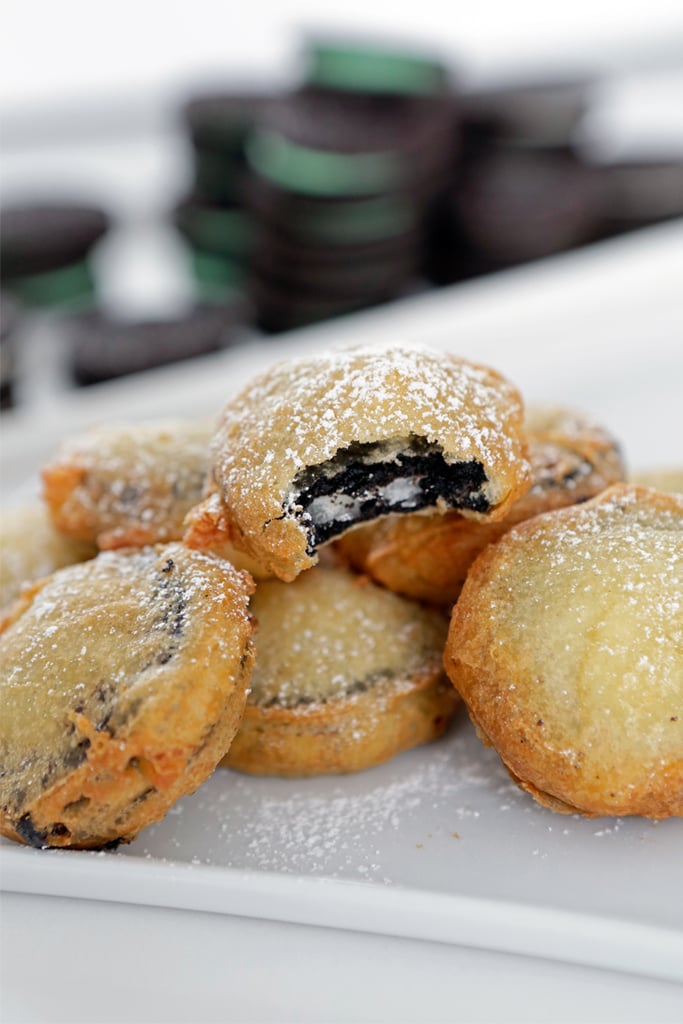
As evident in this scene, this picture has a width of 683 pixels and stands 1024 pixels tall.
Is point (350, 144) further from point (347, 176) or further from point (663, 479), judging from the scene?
point (663, 479)

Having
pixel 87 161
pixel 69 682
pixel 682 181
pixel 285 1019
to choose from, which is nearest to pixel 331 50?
pixel 682 181

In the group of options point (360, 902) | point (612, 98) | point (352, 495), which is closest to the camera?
point (360, 902)

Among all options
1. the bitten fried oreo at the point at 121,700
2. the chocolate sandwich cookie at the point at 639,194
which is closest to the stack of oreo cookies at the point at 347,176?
the chocolate sandwich cookie at the point at 639,194

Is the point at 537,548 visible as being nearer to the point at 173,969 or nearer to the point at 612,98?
the point at 173,969

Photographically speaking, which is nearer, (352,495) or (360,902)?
(360,902)

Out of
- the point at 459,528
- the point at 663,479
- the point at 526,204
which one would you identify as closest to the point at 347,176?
the point at 526,204

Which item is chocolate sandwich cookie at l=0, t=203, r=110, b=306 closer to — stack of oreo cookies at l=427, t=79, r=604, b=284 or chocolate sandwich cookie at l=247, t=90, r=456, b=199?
chocolate sandwich cookie at l=247, t=90, r=456, b=199

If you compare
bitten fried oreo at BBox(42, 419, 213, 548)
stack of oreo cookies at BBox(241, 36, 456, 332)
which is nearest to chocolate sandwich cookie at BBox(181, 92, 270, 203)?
stack of oreo cookies at BBox(241, 36, 456, 332)
